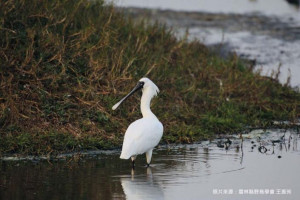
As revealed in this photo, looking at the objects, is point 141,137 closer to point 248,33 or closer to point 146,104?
point 146,104

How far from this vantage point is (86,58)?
12.2 m

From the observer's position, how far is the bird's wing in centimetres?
951

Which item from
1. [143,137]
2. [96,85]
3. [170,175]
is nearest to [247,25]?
[96,85]

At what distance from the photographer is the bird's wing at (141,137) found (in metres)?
9.51

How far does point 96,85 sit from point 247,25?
11191mm

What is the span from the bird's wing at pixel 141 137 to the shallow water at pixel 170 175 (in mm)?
246

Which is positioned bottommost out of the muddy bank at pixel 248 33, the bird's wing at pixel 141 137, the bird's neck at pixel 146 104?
the bird's wing at pixel 141 137

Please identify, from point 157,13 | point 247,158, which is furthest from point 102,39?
point 157,13

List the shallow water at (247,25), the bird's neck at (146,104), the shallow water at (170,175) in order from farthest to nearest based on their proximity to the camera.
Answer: the shallow water at (247,25) → the bird's neck at (146,104) → the shallow water at (170,175)

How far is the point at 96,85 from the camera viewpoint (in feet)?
39.1

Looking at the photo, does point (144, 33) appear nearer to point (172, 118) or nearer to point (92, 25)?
point (92, 25)

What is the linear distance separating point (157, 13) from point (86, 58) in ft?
37.6

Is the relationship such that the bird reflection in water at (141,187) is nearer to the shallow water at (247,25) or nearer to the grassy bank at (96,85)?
the grassy bank at (96,85)

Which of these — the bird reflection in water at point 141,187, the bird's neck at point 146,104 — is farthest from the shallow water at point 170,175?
the bird's neck at point 146,104
